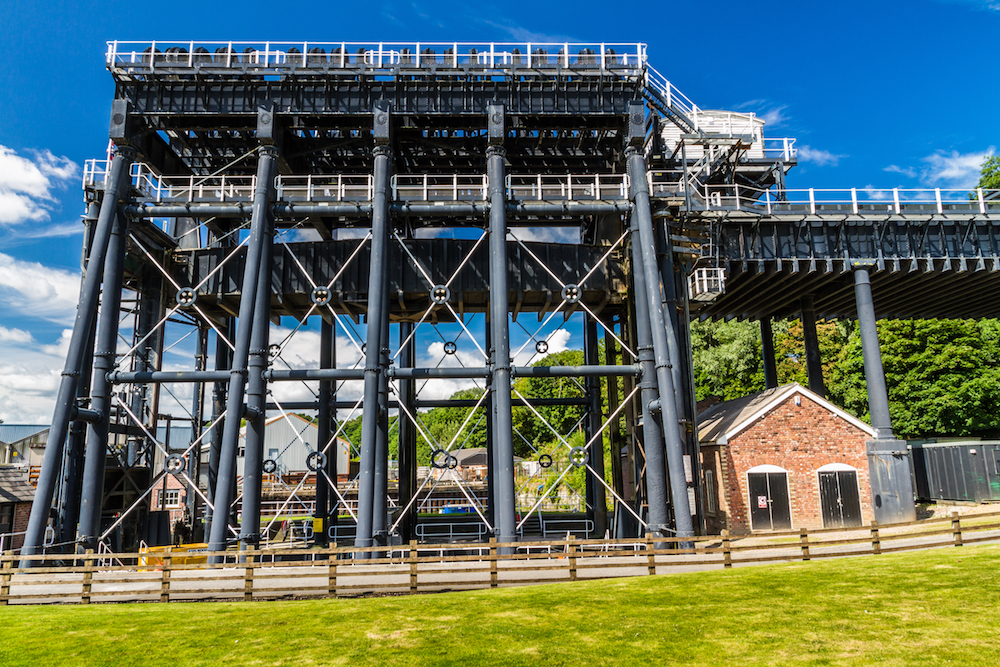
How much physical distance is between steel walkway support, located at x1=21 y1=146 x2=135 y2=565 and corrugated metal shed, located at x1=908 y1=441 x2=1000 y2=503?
31213mm

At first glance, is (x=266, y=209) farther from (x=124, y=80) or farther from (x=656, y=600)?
(x=656, y=600)

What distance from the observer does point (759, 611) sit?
1055cm

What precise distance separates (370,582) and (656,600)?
21.3ft

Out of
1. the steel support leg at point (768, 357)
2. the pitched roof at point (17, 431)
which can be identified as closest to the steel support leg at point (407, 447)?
the steel support leg at point (768, 357)

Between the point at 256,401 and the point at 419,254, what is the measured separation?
8.38 m

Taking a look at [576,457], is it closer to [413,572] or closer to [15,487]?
[413,572]

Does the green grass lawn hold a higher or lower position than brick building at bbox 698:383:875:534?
lower

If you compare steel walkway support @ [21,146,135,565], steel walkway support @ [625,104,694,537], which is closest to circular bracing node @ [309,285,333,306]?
steel walkway support @ [21,146,135,565]

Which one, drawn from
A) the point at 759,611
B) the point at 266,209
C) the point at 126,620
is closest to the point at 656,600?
the point at 759,611

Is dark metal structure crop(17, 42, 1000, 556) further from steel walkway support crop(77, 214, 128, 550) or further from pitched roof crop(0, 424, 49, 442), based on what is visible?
pitched roof crop(0, 424, 49, 442)

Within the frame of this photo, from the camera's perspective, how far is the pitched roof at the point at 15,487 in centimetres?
2462

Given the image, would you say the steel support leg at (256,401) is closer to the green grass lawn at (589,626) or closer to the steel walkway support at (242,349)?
the steel walkway support at (242,349)

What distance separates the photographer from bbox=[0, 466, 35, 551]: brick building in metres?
24.4

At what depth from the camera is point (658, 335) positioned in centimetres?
1991
